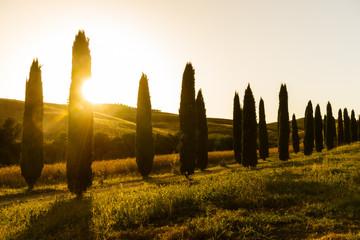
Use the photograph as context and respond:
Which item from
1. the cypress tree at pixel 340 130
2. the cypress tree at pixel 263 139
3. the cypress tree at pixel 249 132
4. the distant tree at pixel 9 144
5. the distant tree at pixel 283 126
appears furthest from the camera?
the cypress tree at pixel 340 130

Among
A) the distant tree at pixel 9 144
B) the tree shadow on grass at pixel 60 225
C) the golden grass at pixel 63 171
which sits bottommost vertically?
the golden grass at pixel 63 171

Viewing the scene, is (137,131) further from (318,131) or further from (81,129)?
(318,131)

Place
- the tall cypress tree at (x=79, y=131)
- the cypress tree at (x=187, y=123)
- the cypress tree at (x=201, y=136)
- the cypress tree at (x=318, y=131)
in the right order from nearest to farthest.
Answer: the tall cypress tree at (x=79, y=131) < the cypress tree at (x=187, y=123) < the cypress tree at (x=201, y=136) < the cypress tree at (x=318, y=131)

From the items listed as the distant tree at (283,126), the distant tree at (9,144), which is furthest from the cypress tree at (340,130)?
the distant tree at (9,144)

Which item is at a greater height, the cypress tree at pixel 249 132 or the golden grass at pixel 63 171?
the cypress tree at pixel 249 132

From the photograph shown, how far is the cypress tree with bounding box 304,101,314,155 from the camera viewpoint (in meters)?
44.6

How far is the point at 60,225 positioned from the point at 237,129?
32776mm

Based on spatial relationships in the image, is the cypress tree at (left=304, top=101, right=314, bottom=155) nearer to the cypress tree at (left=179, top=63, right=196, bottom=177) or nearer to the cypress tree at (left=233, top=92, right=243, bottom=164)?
the cypress tree at (left=233, top=92, right=243, bottom=164)

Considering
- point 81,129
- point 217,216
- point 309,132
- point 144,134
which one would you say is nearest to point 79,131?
point 81,129

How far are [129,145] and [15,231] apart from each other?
1395 inches

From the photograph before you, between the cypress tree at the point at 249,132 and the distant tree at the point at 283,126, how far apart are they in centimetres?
696

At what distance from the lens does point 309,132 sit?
152ft

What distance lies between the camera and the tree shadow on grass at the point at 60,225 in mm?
7079

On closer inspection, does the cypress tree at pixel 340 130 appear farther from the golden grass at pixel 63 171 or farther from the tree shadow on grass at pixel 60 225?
the tree shadow on grass at pixel 60 225
